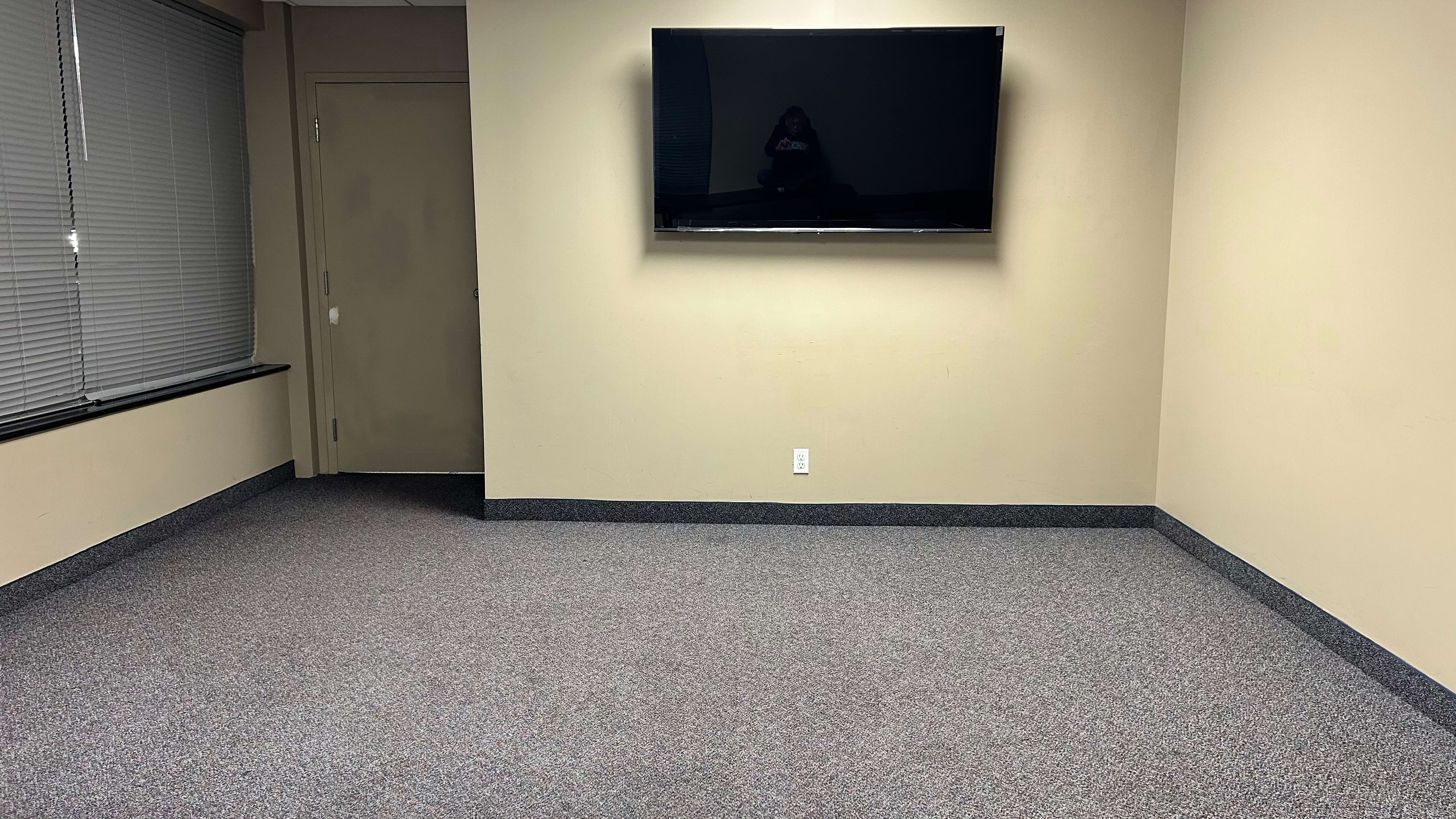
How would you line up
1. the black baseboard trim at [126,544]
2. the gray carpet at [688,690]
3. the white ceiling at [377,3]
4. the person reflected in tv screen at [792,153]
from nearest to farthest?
the gray carpet at [688,690] < the black baseboard trim at [126,544] < the person reflected in tv screen at [792,153] < the white ceiling at [377,3]

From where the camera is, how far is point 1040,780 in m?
2.14

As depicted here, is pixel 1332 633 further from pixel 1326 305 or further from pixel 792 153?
pixel 792 153

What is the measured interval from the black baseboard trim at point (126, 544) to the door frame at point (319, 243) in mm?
283

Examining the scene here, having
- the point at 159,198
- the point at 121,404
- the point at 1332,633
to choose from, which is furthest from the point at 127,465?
the point at 1332,633

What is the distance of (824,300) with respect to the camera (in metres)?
4.13

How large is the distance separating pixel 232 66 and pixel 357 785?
3.87 meters

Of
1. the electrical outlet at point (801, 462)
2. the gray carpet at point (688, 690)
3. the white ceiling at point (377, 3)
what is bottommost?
the gray carpet at point (688, 690)

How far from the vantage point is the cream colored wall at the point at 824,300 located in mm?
3973

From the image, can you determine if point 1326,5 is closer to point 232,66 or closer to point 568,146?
point 568,146

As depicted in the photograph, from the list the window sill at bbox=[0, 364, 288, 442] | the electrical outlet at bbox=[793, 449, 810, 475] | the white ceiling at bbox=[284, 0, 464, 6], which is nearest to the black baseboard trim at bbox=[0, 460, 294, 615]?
the window sill at bbox=[0, 364, 288, 442]

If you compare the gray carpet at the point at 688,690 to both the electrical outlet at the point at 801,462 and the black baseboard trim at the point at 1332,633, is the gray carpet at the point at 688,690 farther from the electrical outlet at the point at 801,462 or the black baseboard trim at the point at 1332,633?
the electrical outlet at the point at 801,462

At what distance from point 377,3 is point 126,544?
266cm

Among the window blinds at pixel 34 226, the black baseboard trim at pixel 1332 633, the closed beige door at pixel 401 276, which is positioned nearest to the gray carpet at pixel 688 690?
the black baseboard trim at pixel 1332 633

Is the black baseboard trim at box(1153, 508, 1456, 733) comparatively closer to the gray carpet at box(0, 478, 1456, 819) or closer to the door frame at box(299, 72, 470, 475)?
the gray carpet at box(0, 478, 1456, 819)
